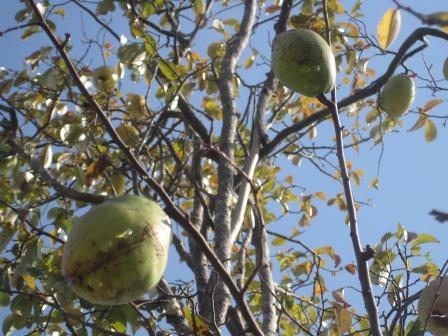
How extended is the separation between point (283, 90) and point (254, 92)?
2.47 ft

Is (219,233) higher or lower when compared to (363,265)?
higher

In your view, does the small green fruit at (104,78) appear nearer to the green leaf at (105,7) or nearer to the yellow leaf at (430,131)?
the green leaf at (105,7)

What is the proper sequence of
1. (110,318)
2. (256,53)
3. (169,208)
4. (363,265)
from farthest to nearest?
(256,53) < (110,318) < (363,265) < (169,208)

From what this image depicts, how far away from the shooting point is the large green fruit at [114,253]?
1218 millimetres

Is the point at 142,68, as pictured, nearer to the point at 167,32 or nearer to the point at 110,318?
the point at 167,32

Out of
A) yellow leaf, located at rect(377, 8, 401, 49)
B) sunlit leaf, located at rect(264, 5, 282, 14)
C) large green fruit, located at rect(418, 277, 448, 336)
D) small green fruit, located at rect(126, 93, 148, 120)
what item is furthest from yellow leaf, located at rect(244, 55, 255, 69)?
large green fruit, located at rect(418, 277, 448, 336)

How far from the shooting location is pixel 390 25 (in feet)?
5.39

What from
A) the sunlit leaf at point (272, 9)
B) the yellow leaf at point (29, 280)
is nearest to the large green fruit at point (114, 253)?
the yellow leaf at point (29, 280)

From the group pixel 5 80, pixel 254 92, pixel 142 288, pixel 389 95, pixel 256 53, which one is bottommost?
pixel 142 288

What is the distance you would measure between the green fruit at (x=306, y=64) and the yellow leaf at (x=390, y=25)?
0.58 ft

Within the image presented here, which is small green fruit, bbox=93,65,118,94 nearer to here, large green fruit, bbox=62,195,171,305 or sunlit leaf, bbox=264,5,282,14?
sunlit leaf, bbox=264,5,282,14

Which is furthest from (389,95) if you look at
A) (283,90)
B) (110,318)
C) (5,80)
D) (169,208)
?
(5,80)

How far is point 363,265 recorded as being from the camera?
Result: 4.41 feet

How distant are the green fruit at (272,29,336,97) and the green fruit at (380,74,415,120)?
0.32 metres
